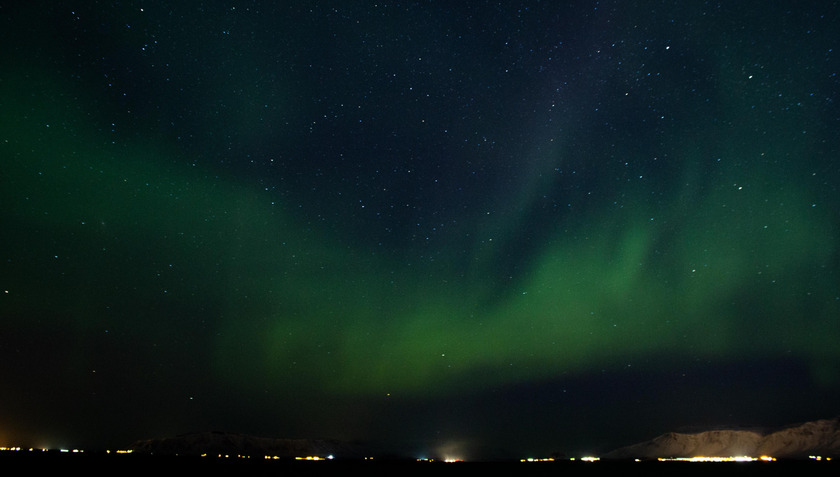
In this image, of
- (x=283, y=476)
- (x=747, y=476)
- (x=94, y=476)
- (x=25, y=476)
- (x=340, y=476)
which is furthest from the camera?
(x=747, y=476)

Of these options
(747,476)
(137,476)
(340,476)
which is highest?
(137,476)

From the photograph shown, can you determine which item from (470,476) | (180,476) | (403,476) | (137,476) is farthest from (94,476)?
(470,476)

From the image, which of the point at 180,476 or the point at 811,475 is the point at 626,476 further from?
the point at 180,476

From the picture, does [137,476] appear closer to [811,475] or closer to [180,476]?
[180,476]

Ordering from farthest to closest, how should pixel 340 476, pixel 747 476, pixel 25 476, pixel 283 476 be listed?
pixel 747 476 → pixel 340 476 → pixel 283 476 → pixel 25 476

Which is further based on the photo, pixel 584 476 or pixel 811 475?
pixel 584 476

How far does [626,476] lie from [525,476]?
18.1 m

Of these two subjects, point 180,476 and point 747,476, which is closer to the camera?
point 180,476

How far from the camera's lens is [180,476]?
6450cm

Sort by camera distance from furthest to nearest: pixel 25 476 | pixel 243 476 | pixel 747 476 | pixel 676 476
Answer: pixel 747 476 → pixel 676 476 → pixel 243 476 → pixel 25 476

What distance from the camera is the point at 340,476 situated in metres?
80.8

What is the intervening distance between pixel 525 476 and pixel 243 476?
48099 millimetres

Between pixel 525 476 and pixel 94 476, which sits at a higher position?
pixel 94 476

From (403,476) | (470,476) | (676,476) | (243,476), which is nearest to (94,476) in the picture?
(243,476)
